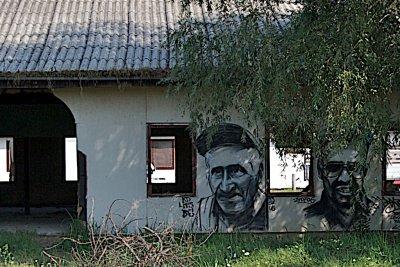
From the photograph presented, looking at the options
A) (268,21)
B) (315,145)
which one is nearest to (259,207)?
(315,145)

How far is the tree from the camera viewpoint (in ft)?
26.2

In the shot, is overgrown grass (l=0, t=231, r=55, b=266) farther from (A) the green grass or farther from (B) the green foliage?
(A) the green grass

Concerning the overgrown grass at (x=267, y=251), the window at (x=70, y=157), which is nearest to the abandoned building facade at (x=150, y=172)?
the overgrown grass at (x=267, y=251)

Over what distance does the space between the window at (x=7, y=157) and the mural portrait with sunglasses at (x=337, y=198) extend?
9525mm

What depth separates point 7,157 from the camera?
62.8 ft

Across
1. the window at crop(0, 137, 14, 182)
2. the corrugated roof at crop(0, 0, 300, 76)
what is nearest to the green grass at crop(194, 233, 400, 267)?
the corrugated roof at crop(0, 0, 300, 76)

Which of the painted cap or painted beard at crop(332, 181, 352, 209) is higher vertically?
the painted cap

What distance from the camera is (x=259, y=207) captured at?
12.6 metres

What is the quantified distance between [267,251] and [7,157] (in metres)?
11.1

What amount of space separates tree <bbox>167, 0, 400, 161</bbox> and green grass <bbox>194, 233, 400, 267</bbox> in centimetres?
154

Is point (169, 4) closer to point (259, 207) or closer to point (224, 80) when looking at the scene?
point (259, 207)

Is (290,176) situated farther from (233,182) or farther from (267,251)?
(267,251)

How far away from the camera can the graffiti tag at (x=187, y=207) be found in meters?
12.5

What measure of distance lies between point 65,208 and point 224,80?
33.4 ft
